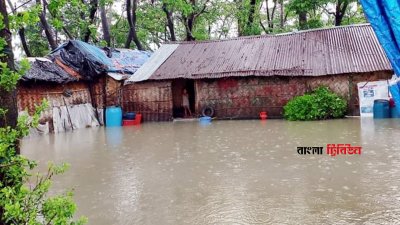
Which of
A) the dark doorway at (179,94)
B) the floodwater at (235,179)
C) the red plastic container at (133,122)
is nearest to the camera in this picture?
the floodwater at (235,179)

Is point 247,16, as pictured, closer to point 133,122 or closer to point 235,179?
point 133,122

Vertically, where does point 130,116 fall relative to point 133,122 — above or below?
above

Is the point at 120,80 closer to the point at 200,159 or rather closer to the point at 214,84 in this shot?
the point at 214,84

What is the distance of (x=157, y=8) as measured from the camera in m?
19.5

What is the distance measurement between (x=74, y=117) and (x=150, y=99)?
11.0 ft

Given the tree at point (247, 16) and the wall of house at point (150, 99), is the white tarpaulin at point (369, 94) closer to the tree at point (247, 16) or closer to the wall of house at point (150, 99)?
the wall of house at point (150, 99)

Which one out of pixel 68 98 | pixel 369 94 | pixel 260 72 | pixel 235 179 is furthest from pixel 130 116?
pixel 235 179

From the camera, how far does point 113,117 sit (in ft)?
53.8

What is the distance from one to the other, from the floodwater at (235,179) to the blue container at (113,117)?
18.1 ft

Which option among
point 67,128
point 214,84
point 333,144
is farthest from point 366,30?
point 67,128

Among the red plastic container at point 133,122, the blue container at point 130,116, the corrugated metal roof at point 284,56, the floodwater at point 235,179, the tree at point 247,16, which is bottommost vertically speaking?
the floodwater at point 235,179

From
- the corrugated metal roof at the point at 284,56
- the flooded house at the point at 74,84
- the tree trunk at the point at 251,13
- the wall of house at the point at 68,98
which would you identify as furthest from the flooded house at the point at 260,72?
the tree trunk at the point at 251,13

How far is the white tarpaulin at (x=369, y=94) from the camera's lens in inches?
553

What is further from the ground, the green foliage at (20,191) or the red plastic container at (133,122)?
the green foliage at (20,191)
